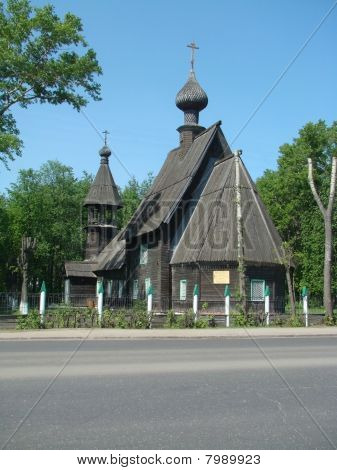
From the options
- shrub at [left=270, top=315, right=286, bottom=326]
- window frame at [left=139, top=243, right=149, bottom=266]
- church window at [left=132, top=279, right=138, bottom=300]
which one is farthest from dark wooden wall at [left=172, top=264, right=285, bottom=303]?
church window at [left=132, top=279, right=138, bottom=300]

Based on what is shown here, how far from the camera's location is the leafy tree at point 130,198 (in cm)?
6269

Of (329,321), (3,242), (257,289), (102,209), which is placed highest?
(102,209)

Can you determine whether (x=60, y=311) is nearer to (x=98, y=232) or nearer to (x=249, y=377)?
(x=249, y=377)

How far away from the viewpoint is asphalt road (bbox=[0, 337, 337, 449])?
16.2 feet

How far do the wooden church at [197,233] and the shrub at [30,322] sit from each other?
868 centimetres

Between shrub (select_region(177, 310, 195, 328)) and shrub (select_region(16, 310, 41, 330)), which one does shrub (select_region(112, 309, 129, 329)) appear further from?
shrub (select_region(16, 310, 41, 330))

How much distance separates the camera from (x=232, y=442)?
4824 millimetres

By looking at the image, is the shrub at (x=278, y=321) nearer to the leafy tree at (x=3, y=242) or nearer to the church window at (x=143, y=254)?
the church window at (x=143, y=254)

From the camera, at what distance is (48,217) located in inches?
2547

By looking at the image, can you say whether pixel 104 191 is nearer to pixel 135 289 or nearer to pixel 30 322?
pixel 135 289

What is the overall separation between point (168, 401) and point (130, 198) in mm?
59401

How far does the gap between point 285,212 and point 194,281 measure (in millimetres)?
25109

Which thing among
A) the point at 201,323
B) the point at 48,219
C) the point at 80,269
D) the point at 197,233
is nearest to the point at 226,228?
the point at 197,233

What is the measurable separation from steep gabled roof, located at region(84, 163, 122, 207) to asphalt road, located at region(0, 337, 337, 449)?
117ft
